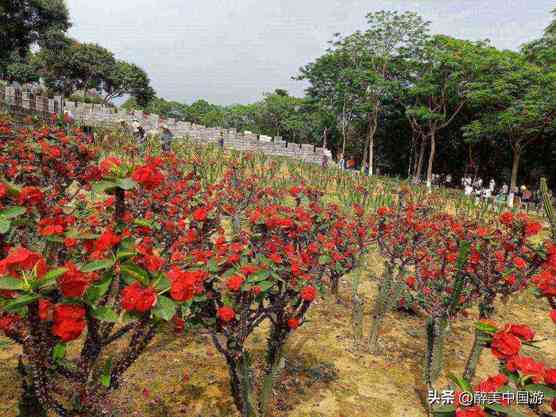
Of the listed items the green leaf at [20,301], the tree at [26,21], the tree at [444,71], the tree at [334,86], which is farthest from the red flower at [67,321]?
the tree at [26,21]

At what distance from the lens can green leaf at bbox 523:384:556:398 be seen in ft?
4.57

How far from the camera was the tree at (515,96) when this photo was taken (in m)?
15.7

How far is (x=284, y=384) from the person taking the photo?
366 cm

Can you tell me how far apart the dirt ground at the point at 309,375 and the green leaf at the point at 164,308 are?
2.16 m

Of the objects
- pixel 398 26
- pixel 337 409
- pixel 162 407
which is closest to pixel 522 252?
pixel 337 409

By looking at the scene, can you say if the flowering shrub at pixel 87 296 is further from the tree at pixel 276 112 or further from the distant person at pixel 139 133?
the tree at pixel 276 112

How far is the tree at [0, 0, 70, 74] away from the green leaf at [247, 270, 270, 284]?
31166 millimetres

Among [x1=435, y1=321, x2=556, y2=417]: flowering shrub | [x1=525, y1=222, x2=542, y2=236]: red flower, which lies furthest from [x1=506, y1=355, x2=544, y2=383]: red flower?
[x1=525, y1=222, x2=542, y2=236]: red flower

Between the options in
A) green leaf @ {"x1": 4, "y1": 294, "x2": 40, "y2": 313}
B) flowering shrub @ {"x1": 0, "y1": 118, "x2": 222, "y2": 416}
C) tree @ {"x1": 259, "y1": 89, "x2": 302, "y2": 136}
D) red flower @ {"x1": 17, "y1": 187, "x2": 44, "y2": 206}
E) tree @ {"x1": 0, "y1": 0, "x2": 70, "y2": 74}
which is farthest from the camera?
tree @ {"x1": 259, "y1": 89, "x2": 302, "y2": 136}

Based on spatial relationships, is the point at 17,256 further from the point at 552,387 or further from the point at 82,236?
the point at 552,387

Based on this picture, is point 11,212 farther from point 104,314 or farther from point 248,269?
point 248,269

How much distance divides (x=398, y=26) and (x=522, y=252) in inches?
902

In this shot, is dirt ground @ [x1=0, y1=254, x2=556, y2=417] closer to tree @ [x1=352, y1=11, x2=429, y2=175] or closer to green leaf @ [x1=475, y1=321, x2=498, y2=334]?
green leaf @ [x1=475, y1=321, x2=498, y2=334]

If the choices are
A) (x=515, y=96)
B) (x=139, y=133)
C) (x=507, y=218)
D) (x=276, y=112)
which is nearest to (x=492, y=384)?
(x=507, y=218)
